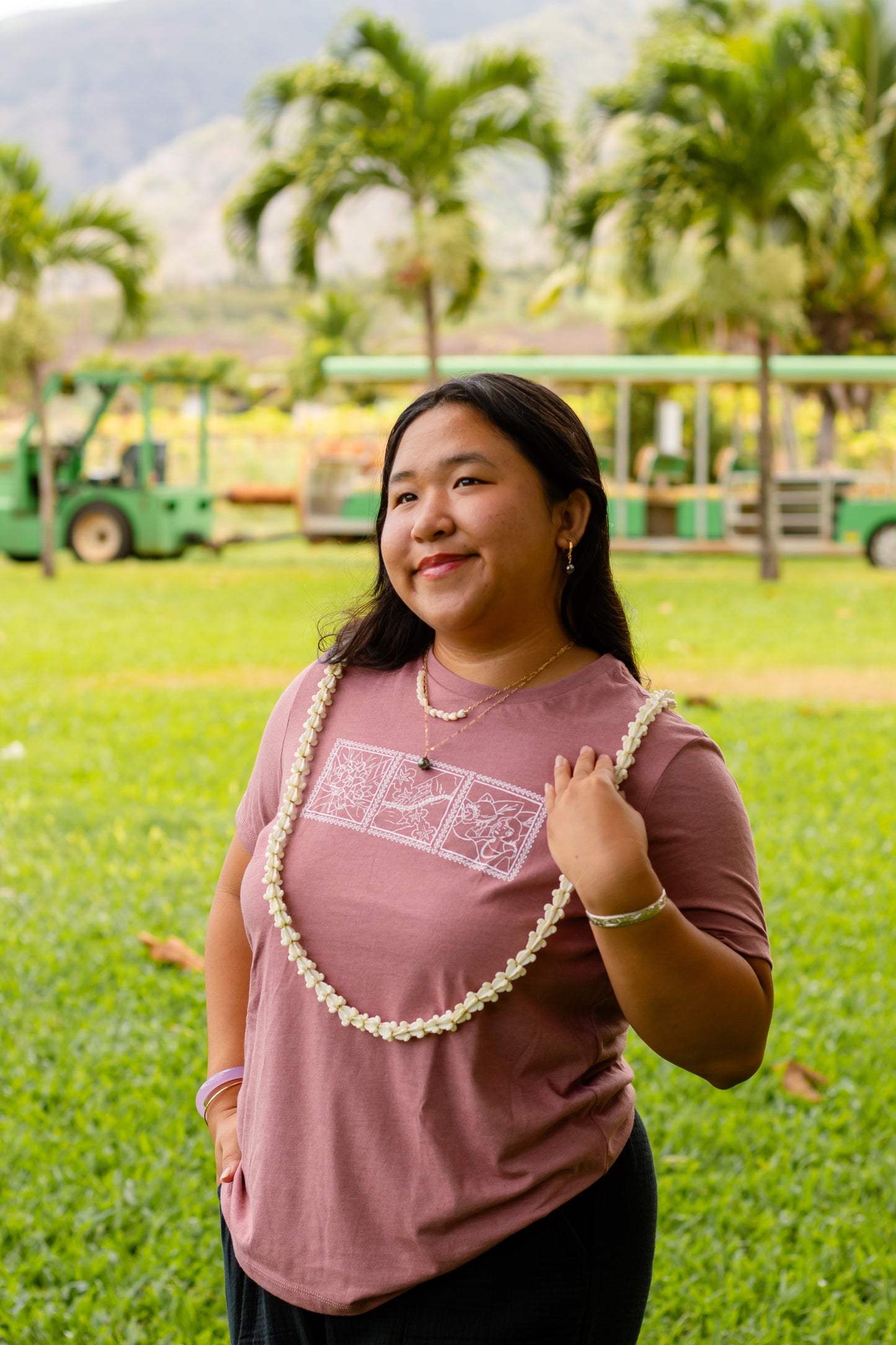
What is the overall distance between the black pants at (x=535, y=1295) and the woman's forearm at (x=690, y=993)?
0.69 feet

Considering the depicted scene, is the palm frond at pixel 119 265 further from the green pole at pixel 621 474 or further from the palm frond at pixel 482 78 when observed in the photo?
the green pole at pixel 621 474

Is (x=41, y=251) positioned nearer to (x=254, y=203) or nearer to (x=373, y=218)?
(x=254, y=203)

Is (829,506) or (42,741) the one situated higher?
(42,741)

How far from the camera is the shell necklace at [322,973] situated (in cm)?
134

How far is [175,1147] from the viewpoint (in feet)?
10.2

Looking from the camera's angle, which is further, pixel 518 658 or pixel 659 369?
pixel 659 369

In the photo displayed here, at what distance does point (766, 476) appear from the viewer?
14695mm

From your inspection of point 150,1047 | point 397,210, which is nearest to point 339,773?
point 150,1047

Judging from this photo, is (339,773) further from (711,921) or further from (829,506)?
(829,506)

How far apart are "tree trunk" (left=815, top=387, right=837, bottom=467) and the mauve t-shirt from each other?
23.7m

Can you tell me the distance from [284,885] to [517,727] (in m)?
0.31

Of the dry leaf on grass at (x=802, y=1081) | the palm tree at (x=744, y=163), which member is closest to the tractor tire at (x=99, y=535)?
the palm tree at (x=744, y=163)

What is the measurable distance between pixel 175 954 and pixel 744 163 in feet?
39.9

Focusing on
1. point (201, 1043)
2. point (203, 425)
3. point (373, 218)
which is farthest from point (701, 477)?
point (373, 218)
